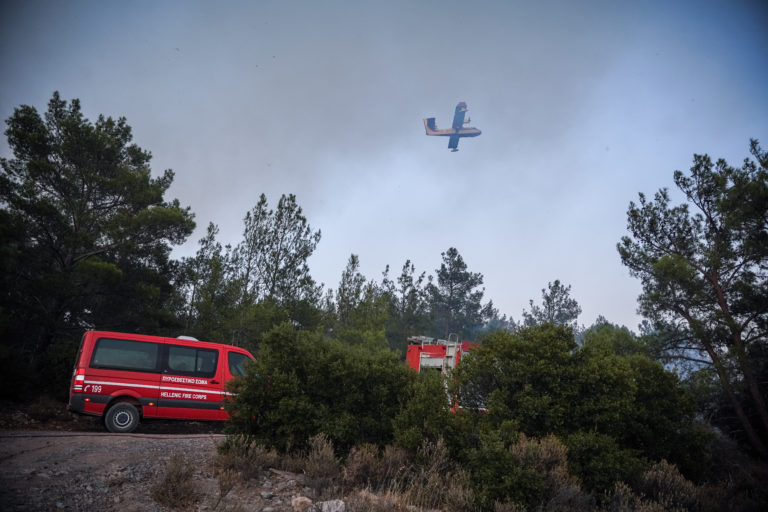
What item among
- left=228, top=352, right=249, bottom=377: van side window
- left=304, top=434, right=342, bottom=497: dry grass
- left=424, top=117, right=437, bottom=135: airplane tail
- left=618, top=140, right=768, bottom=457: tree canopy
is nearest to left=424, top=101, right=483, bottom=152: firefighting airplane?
left=424, top=117, right=437, bottom=135: airplane tail

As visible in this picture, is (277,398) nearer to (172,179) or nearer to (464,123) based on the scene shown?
(172,179)

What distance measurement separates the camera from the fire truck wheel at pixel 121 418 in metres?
8.59

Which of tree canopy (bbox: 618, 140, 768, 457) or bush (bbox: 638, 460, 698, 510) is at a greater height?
tree canopy (bbox: 618, 140, 768, 457)

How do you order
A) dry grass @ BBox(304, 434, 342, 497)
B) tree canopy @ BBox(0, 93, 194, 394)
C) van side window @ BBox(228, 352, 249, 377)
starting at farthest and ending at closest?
1. tree canopy @ BBox(0, 93, 194, 394)
2. van side window @ BBox(228, 352, 249, 377)
3. dry grass @ BBox(304, 434, 342, 497)

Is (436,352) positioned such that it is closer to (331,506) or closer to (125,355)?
(125,355)

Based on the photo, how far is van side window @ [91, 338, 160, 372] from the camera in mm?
8781

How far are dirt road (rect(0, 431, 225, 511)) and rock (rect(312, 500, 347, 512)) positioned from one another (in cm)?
135

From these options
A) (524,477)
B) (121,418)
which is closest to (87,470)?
(121,418)

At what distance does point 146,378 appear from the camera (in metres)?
9.02

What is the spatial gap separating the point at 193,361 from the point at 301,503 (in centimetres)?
611

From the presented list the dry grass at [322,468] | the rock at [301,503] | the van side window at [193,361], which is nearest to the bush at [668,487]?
the dry grass at [322,468]

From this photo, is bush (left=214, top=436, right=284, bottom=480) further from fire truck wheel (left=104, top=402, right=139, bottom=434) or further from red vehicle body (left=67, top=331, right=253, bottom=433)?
fire truck wheel (left=104, top=402, right=139, bottom=434)

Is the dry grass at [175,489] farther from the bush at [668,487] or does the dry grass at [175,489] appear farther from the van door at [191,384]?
the bush at [668,487]

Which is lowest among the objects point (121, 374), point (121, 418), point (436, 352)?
point (121, 418)
